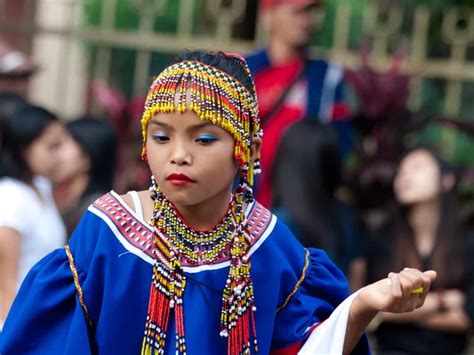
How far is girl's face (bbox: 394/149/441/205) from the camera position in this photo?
6.45m

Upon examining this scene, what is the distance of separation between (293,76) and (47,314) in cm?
347

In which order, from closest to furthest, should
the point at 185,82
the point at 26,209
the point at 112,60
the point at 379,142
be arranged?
the point at 185,82 < the point at 26,209 < the point at 379,142 < the point at 112,60

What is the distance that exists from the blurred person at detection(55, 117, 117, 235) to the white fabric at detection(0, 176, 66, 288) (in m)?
1.06

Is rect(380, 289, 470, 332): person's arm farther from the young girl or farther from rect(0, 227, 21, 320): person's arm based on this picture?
the young girl

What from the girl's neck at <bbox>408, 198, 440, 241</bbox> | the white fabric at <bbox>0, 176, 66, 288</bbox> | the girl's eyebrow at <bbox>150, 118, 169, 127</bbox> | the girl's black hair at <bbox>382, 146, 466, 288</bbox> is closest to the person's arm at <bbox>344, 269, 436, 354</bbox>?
the girl's eyebrow at <bbox>150, 118, 169, 127</bbox>

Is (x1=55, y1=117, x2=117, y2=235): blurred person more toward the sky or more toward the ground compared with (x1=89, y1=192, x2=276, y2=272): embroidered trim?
more toward the ground

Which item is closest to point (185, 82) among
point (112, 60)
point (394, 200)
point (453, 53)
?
point (394, 200)

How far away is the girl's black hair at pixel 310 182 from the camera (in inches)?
233

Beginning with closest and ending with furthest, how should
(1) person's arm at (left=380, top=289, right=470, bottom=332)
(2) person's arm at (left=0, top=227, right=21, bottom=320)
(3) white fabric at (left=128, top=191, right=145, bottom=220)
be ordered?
(3) white fabric at (left=128, top=191, right=145, bottom=220) → (2) person's arm at (left=0, top=227, right=21, bottom=320) → (1) person's arm at (left=380, top=289, right=470, bottom=332)

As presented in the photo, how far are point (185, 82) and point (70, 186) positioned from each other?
11.1 ft

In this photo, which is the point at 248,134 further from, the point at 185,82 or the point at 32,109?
the point at 32,109

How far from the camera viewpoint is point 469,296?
20.2 ft

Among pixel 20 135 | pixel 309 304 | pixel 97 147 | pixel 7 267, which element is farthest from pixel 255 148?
pixel 97 147

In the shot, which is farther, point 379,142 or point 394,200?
point 379,142
